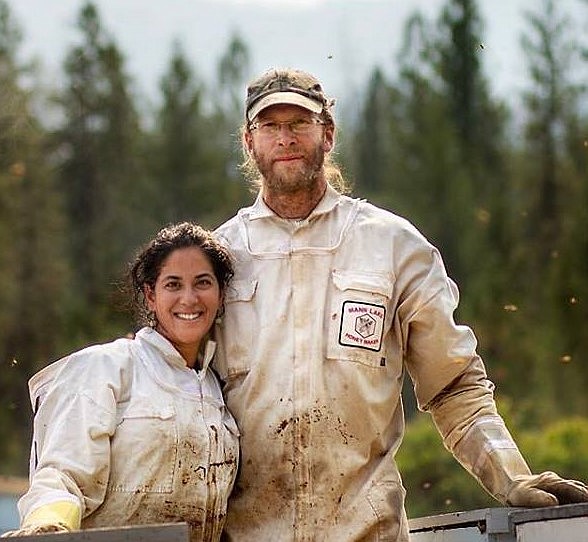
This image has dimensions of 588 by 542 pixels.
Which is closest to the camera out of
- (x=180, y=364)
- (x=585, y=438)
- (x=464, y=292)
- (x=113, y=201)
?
(x=180, y=364)

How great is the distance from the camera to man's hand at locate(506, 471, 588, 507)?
4.26 meters

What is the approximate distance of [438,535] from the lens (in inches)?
186

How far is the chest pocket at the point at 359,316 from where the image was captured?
4.61 metres

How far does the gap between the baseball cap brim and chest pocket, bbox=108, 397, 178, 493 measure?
1.03 metres

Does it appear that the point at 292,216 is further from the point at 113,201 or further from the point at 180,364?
the point at 113,201

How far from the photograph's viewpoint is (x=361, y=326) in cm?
463

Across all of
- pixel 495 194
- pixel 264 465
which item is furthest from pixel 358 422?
pixel 495 194

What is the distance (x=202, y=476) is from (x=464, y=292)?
24.5m

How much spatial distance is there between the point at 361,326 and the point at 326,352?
0.44 feet

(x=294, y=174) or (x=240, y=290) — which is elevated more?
(x=294, y=174)

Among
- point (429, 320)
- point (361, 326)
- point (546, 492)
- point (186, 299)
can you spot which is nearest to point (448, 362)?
point (429, 320)

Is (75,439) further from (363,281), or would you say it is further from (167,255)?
(363,281)

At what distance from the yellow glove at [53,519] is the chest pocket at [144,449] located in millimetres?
297

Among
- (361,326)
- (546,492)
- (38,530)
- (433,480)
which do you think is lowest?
(38,530)
